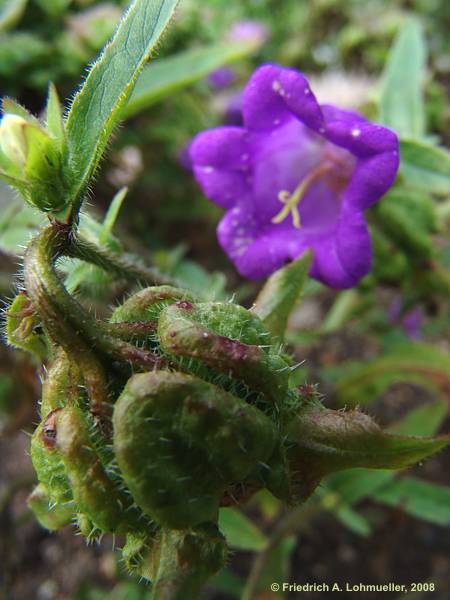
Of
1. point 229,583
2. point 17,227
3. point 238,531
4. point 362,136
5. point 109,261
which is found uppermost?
point 362,136

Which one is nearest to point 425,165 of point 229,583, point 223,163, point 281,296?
point 223,163

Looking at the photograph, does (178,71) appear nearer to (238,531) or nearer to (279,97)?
(279,97)

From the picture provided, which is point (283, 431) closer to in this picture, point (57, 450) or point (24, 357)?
point (57, 450)

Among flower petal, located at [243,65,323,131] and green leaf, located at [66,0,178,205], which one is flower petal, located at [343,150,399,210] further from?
green leaf, located at [66,0,178,205]

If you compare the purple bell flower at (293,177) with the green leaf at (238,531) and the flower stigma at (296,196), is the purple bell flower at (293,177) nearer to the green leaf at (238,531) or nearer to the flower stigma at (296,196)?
the flower stigma at (296,196)

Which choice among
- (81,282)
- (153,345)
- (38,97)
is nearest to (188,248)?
(38,97)
